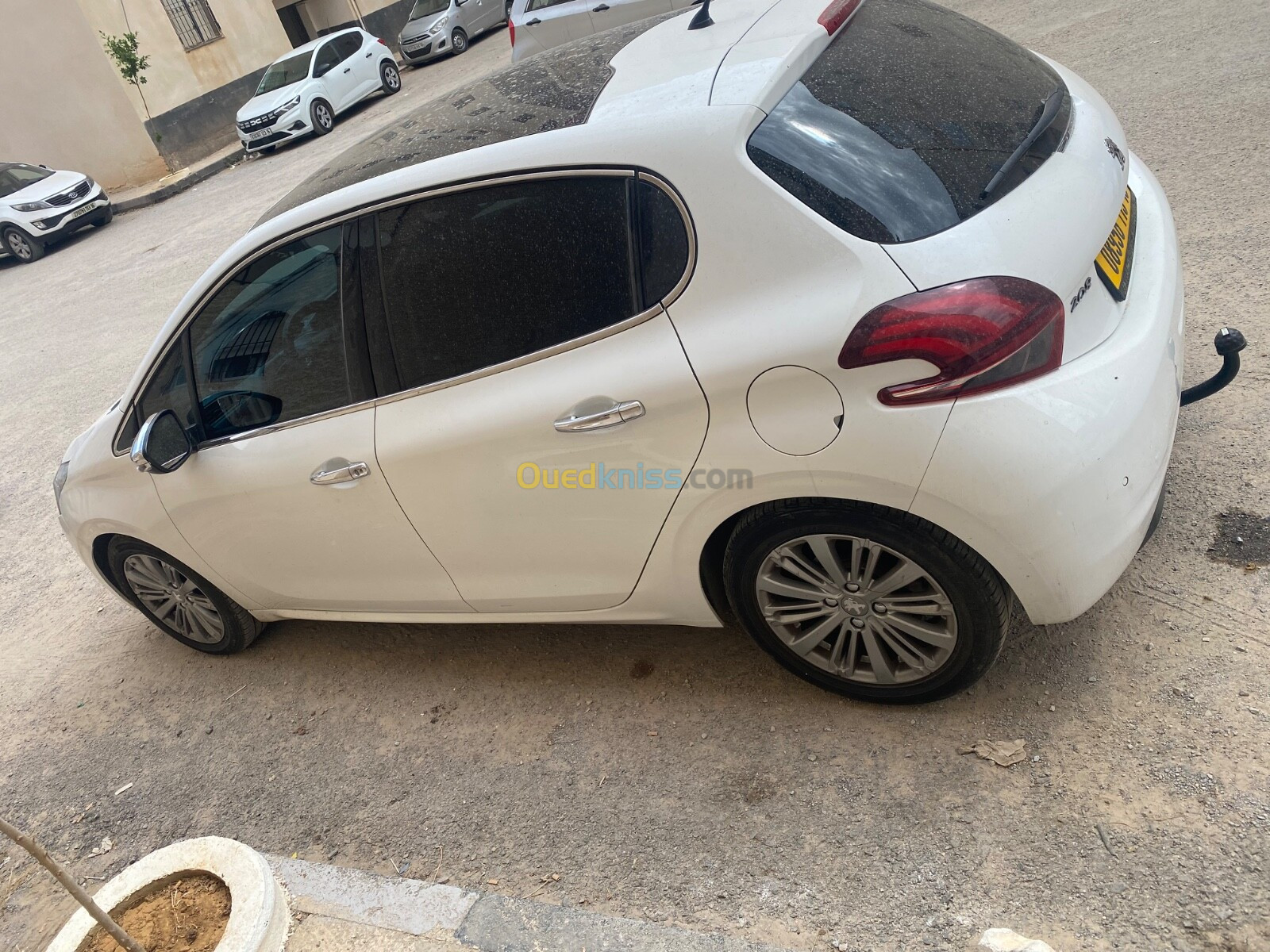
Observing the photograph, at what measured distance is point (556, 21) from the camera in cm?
1049

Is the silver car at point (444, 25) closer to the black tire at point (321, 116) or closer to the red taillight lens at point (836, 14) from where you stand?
the black tire at point (321, 116)

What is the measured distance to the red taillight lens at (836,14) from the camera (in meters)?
2.74

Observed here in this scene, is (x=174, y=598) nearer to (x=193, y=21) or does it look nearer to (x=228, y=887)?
(x=228, y=887)

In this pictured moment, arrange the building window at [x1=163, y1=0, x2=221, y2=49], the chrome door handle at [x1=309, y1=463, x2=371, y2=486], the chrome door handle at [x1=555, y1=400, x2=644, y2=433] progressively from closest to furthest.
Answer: the chrome door handle at [x1=555, y1=400, x2=644, y2=433], the chrome door handle at [x1=309, y1=463, x2=371, y2=486], the building window at [x1=163, y1=0, x2=221, y2=49]

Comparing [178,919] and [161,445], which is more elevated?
[161,445]

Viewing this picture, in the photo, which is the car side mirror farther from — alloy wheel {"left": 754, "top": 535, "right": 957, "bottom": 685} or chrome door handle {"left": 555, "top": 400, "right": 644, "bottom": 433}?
A: alloy wheel {"left": 754, "top": 535, "right": 957, "bottom": 685}

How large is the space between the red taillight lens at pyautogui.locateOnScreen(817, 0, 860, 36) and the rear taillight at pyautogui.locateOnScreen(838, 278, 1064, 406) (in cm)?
105

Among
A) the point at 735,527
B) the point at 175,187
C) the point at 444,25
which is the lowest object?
the point at 175,187

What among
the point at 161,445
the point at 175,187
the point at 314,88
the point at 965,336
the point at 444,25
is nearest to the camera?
the point at 965,336

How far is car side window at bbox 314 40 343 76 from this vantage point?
674 inches

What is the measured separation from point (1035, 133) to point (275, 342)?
2.40 metres

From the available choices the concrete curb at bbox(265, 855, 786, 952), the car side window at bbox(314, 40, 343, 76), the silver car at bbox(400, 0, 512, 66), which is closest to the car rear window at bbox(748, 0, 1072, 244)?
the concrete curb at bbox(265, 855, 786, 952)

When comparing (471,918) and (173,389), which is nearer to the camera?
(471,918)

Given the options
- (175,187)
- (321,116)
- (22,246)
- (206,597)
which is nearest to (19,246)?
(22,246)
